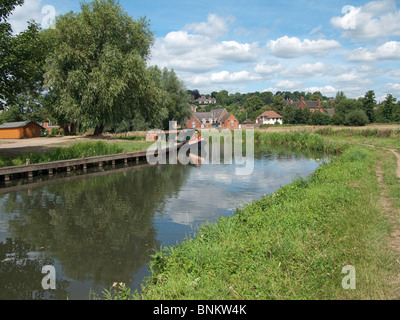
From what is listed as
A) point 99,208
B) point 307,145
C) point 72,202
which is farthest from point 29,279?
point 307,145

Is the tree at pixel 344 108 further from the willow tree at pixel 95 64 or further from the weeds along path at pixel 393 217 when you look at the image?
the weeds along path at pixel 393 217

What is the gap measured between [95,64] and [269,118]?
74.7 meters

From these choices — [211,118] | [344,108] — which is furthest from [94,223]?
[211,118]

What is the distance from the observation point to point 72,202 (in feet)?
47.7

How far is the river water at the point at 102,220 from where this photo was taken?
7.54 meters

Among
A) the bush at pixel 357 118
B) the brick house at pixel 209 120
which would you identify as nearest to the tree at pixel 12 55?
the bush at pixel 357 118

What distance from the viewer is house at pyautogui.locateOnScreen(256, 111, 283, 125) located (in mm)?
100438

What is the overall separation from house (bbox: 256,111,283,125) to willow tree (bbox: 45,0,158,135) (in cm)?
7044

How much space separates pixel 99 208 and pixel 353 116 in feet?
216

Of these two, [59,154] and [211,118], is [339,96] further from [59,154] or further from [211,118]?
[59,154]

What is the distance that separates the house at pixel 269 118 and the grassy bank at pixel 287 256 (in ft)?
306

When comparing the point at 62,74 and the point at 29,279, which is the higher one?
the point at 62,74
